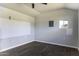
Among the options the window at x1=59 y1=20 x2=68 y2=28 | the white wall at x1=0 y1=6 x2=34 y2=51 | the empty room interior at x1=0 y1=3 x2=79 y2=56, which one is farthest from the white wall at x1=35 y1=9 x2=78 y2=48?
the white wall at x1=0 y1=6 x2=34 y2=51

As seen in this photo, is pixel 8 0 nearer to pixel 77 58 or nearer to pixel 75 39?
pixel 77 58

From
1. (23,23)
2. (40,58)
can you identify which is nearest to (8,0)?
(40,58)

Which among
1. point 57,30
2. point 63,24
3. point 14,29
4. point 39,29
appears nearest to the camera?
point 14,29

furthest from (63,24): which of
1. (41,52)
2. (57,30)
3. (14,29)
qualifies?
(14,29)

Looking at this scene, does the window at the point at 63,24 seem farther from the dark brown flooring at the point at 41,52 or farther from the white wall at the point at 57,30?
the dark brown flooring at the point at 41,52

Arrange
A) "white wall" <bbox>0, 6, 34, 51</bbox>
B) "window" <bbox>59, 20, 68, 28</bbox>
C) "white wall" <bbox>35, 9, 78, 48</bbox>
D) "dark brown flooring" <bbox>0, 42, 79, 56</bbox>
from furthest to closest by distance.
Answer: "window" <bbox>59, 20, 68, 28</bbox>, "white wall" <bbox>35, 9, 78, 48</bbox>, "white wall" <bbox>0, 6, 34, 51</bbox>, "dark brown flooring" <bbox>0, 42, 79, 56</bbox>

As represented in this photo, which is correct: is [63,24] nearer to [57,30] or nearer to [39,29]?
[57,30]

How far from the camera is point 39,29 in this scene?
16.7 feet

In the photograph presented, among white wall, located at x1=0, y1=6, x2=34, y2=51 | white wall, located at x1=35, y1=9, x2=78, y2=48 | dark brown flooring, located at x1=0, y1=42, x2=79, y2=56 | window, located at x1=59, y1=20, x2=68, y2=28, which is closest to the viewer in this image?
dark brown flooring, located at x1=0, y1=42, x2=79, y2=56

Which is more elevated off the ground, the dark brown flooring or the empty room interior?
the empty room interior

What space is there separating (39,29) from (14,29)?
179cm

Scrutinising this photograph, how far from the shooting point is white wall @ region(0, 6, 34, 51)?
3.25 m

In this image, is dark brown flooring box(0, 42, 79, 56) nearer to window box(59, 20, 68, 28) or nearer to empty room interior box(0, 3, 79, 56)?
empty room interior box(0, 3, 79, 56)

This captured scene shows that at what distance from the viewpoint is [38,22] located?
5.18 m
